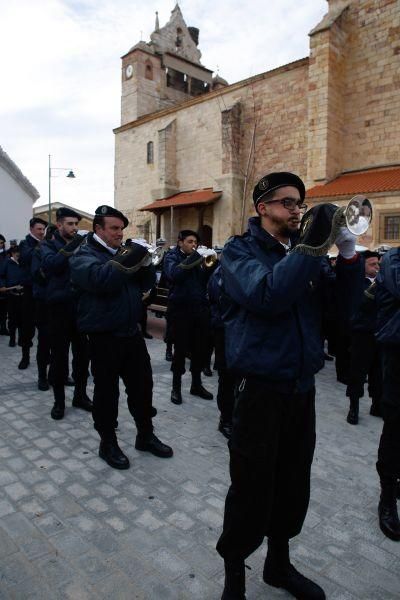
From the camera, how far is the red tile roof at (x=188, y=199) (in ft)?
78.7

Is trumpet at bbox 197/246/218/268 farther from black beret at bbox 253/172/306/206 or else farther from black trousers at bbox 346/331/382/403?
black beret at bbox 253/172/306/206

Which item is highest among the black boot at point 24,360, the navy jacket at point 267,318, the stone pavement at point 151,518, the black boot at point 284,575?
the navy jacket at point 267,318

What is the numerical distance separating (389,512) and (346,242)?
2.06 m

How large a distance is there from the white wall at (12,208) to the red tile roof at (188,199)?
28.9 feet

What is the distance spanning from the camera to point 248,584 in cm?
234

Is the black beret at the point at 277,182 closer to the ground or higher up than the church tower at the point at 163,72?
closer to the ground

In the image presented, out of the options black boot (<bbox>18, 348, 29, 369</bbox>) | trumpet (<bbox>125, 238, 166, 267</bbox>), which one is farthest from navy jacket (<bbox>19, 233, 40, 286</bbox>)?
trumpet (<bbox>125, 238, 166, 267</bbox>)

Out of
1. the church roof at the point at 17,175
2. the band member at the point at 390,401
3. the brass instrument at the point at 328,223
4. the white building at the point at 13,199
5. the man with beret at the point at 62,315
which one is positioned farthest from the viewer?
the white building at the point at 13,199

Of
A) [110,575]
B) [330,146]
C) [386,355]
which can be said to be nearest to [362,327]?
[386,355]

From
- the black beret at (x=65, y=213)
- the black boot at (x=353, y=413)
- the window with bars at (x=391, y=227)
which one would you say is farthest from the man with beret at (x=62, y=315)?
the window with bars at (x=391, y=227)

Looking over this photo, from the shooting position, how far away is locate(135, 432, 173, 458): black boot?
3.82 metres

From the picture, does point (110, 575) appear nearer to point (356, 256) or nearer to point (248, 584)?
point (248, 584)

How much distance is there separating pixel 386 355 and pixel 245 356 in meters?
1.56

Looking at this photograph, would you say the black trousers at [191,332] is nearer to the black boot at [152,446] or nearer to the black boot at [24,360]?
the black boot at [152,446]
